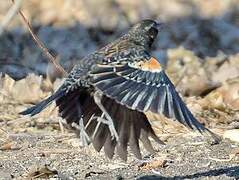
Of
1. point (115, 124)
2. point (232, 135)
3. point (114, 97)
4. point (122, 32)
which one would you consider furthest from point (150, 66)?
point (122, 32)

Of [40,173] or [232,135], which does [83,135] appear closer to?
[40,173]

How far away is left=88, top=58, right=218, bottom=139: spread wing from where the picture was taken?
189 inches

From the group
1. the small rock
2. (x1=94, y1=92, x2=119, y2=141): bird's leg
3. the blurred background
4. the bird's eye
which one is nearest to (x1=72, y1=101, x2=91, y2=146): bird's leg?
(x1=94, y1=92, x2=119, y2=141): bird's leg

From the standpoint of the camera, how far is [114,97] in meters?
4.85

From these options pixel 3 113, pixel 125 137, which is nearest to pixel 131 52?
pixel 125 137

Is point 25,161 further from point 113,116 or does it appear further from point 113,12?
point 113,12

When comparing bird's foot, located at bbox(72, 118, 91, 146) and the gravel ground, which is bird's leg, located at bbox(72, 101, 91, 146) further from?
the gravel ground

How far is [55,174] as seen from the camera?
5492 mm

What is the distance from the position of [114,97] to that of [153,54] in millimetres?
4895

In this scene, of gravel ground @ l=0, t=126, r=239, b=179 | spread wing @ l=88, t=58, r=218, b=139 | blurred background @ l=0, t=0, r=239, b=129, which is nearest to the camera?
spread wing @ l=88, t=58, r=218, b=139

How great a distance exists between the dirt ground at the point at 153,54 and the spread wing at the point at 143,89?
0.49 m

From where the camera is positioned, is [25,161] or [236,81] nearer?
[25,161]

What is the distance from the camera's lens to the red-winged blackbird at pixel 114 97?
494cm

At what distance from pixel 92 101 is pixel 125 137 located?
0.28 meters
